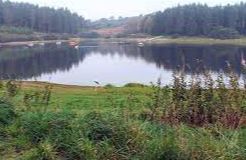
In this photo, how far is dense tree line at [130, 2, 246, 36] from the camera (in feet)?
408

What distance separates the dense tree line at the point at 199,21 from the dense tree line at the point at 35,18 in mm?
31150

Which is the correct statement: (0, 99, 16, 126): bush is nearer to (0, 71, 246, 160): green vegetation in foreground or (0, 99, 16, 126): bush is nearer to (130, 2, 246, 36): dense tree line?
(0, 71, 246, 160): green vegetation in foreground

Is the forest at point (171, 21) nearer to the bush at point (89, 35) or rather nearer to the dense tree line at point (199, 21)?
Answer: the dense tree line at point (199, 21)

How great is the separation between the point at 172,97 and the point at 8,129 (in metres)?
2.87

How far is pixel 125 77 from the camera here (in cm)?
4803

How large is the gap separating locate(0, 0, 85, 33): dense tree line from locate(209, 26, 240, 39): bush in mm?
57502

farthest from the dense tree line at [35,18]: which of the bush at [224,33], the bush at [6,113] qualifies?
the bush at [6,113]

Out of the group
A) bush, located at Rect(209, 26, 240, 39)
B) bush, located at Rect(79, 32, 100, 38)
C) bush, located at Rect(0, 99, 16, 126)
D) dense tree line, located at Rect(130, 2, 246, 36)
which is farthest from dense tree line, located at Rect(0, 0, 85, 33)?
bush, located at Rect(0, 99, 16, 126)

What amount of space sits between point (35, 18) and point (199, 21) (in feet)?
175

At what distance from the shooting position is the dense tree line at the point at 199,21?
124 meters

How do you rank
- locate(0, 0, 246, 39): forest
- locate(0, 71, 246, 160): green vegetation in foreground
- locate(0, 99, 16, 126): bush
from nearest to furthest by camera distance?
locate(0, 71, 246, 160): green vegetation in foreground, locate(0, 99, 16, 126): bush, locate(0, 0, 246, 39): forest

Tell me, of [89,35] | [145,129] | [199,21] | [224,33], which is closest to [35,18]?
[89,35]

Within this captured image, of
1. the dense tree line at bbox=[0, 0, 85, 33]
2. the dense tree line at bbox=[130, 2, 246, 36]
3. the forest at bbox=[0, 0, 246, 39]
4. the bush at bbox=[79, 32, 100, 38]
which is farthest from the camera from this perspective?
the bush at bbox=[79, 32, 100, 38]

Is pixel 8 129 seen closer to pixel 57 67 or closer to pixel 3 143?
pixel 3 143
